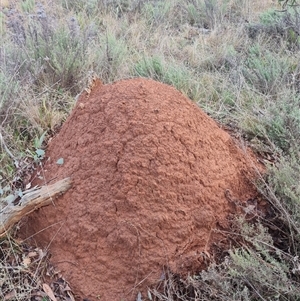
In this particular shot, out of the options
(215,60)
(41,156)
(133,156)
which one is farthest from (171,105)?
(215,60)

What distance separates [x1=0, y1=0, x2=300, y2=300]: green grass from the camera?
2.17m

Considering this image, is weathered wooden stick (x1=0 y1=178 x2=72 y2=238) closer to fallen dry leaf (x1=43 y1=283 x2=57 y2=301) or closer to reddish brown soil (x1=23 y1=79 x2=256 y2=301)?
reddish brown soil (x1=23 y1=79 x2=256 y2=301)

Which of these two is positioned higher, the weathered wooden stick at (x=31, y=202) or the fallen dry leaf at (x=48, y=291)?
the weathered wooden stick at (x=31, y=202)

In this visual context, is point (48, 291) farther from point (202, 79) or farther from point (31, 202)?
point (202, 79)

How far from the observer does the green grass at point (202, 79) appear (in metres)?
2.17

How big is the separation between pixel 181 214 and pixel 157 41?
3.36 meters

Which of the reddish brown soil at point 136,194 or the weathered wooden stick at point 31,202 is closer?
the reddish brown soil at point 136,194

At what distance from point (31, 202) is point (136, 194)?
57 cm

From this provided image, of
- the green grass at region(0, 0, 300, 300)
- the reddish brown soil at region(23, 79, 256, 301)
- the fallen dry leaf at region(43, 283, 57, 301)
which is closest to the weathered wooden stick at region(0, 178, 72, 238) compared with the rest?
the reddish brown soil at region(23, 79, 256, 301)

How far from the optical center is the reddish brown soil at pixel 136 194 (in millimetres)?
2264

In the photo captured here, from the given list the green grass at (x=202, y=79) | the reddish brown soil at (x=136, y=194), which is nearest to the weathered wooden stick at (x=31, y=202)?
the reddish brown soil at (x=136, y=194)

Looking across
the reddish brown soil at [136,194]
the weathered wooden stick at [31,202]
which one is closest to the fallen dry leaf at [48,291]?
the reddish brown soil at [136,194]

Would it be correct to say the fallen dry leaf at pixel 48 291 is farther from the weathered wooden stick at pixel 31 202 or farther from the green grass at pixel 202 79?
the weathered wooden stick at pixel 31 202

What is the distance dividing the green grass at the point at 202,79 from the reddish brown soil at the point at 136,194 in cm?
15
